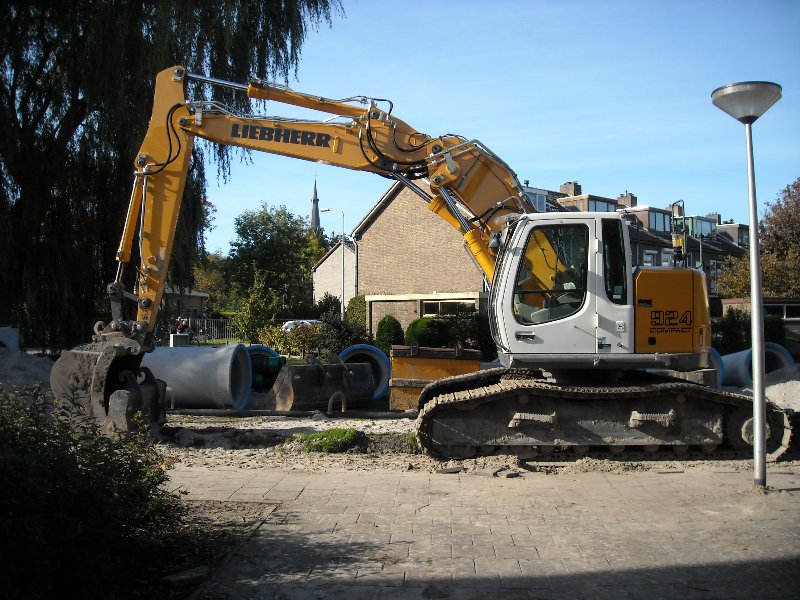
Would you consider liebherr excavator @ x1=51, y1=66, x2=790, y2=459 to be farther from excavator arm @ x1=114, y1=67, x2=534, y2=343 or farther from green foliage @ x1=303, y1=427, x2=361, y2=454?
green foliage @ x1=303, y1=427, x2=361, y2=454

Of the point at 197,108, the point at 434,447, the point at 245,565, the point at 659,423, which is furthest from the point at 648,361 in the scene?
the point at 197,108

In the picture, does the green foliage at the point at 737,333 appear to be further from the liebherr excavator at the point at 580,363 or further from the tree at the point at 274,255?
the tree at the point at 274,255

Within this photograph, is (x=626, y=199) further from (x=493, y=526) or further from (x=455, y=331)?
(x=493, y=526)

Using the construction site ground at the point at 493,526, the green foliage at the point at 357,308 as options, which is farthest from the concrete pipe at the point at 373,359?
the green foliage at the point at 357,308

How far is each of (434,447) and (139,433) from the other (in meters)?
3.84

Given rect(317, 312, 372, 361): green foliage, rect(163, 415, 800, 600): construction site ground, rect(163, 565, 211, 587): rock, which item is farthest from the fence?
rect(163, 565, 211, 587): rock

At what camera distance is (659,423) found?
8.09 meters

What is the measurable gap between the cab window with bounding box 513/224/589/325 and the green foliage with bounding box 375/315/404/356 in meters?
16.3

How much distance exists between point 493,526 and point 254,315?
1602 cm

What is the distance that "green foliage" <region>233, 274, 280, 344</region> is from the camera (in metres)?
21.0

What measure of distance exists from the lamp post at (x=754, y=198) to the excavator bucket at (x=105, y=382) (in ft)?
20.8

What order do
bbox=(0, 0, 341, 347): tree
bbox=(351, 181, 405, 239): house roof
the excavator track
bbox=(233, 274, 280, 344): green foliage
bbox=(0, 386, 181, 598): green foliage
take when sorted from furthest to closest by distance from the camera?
bbox=(351, 181, 405, 239): house roof, bbox=(233, 274, 280, 344): green foliage, bbox=(0, 0, 341, 347): tree, the excavator track, bbox=(0, 386, 181, 598): green foliage

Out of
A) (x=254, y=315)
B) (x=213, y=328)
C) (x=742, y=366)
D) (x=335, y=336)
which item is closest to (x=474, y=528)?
(x=742, y=366)

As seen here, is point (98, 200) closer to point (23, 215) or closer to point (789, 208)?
point (23, 215)
